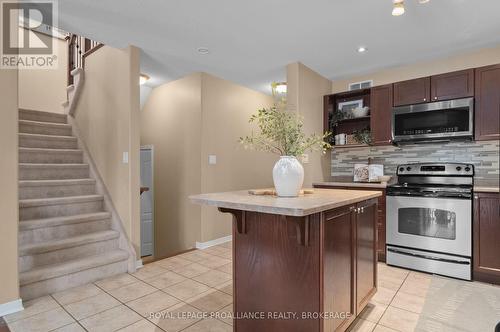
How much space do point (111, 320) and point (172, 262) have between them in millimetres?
1221

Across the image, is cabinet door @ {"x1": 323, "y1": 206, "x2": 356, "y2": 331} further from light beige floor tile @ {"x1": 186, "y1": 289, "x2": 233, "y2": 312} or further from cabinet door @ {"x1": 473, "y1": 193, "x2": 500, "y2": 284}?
cabinet door @ {"x1": 473, "y1": 193, "x2": 500, "y2": 284}

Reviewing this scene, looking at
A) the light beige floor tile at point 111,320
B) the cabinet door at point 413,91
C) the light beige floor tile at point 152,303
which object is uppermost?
the cabinet door at point 413,91

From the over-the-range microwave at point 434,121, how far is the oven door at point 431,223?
75 centimetres

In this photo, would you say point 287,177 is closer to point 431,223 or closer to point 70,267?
point 431,223

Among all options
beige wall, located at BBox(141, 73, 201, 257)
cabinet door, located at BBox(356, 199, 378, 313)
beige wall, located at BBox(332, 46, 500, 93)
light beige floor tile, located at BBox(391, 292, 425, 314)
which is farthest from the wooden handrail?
light beige floor tile, located at BBox(391, 292, 425, 314)

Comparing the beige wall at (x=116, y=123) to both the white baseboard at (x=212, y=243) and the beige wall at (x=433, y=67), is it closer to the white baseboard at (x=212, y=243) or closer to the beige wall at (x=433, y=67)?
the white baseboard at (x=212, y=243)

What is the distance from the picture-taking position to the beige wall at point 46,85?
4.49 meters

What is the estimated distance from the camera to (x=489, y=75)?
287cm

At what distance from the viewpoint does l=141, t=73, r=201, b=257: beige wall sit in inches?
153

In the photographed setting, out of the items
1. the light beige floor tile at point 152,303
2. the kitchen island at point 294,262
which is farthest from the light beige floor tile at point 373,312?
the light beige floor tile at point 152,303

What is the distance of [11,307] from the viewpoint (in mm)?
2090

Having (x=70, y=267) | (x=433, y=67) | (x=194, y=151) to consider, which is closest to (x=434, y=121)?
(x=433, y=67)

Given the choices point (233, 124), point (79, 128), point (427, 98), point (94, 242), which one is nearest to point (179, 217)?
point (94, 242)

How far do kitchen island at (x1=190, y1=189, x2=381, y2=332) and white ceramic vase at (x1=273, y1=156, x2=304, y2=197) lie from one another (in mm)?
98
